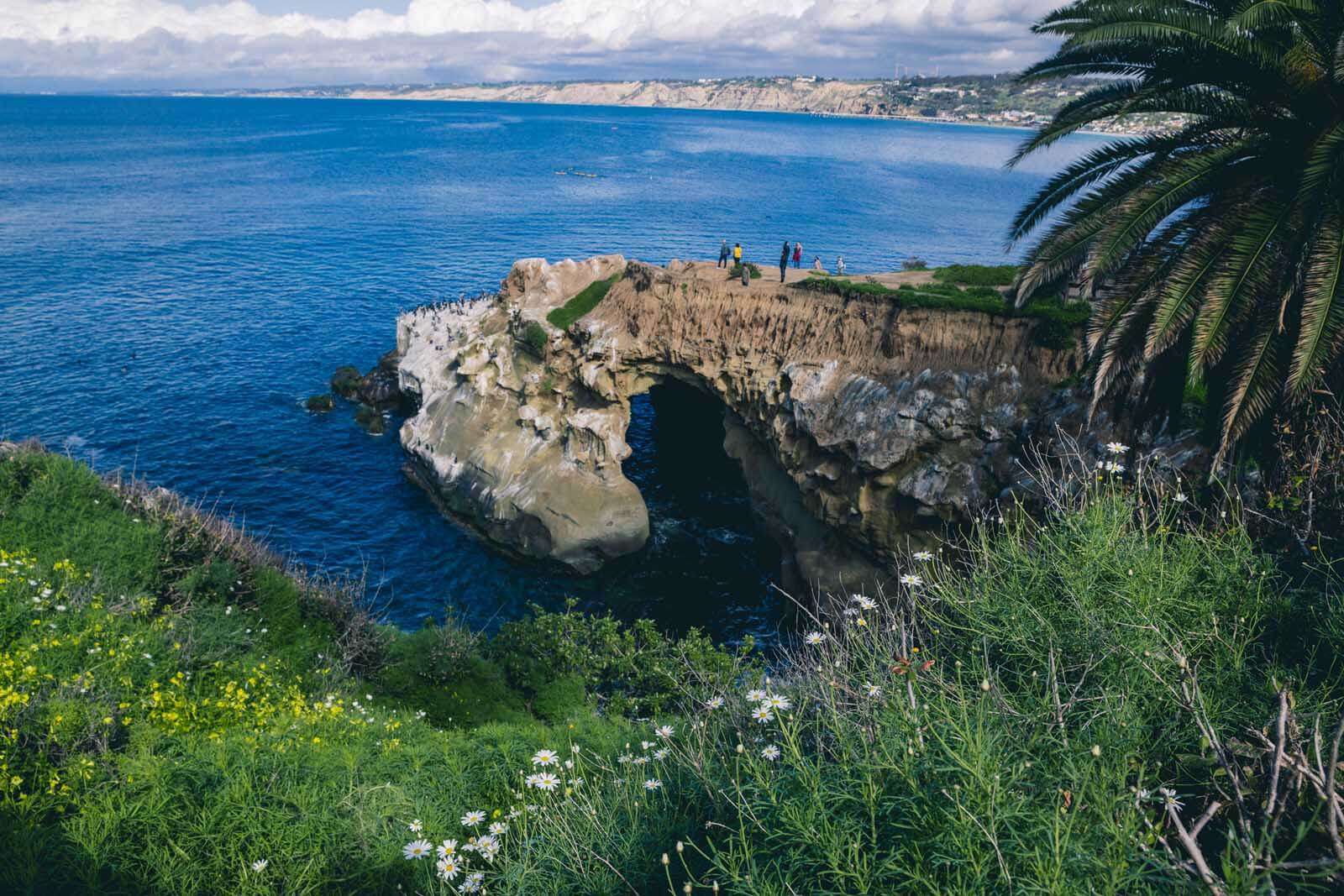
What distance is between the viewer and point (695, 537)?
132 ft

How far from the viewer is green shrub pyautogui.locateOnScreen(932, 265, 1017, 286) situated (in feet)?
119

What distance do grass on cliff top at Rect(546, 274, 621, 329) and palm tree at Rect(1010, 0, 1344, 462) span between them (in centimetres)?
2846

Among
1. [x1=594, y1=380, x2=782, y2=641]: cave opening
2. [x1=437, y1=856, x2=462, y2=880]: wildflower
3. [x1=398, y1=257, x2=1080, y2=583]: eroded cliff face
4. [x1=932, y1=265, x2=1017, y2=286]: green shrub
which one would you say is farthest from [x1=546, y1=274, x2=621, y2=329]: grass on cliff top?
[x1=437, y1=856, x2=462, y2=880]: wildflower

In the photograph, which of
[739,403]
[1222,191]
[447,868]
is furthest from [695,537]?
[447,868]

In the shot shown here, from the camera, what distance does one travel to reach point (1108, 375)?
18.8 m

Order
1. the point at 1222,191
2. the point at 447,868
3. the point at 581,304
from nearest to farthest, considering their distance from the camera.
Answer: the point at 447,868 → the point at 1222,191 → the point at 581,304

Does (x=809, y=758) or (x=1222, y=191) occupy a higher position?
(x=1222, y=191)

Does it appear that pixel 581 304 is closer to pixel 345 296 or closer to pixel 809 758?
pixel 345 296

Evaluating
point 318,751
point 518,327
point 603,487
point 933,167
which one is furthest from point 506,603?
point 933,167

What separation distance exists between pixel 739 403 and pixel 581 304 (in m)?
11.9

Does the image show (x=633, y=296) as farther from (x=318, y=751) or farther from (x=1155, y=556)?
(x=1155, y=556)

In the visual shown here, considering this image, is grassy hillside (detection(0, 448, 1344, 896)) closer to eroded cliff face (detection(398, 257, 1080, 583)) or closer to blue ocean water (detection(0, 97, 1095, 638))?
blue ocean water (detection(0, 97, 1095, 638))

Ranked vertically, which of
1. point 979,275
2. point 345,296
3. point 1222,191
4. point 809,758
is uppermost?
point 1222,191

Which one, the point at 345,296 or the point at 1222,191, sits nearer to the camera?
the point at 1222,191
